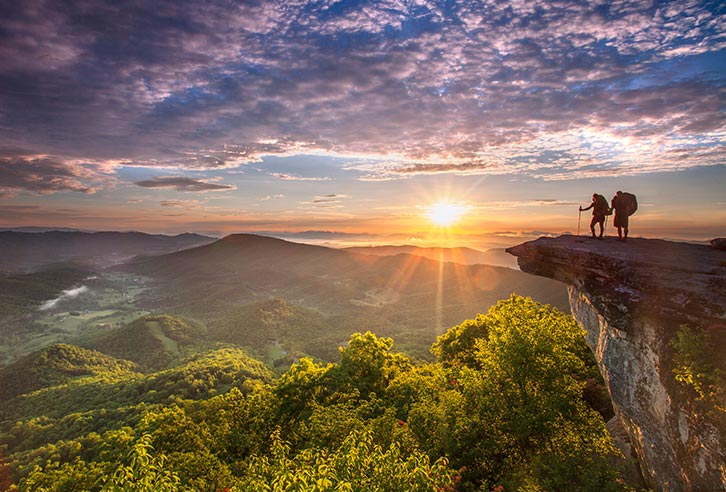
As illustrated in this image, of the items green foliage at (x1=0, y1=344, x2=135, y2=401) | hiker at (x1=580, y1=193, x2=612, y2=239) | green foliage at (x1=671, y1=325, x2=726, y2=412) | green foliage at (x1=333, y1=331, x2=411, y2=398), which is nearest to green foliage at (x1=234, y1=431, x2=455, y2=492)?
green foliage at (x1=671, y1=325, x2=726, y2=412)

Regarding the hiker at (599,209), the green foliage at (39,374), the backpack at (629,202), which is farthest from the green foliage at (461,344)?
the green foliage at (39,374)

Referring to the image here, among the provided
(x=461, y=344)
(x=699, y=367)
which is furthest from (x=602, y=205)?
(x=461, y=344)

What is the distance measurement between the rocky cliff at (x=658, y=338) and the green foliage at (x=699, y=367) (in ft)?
0.41

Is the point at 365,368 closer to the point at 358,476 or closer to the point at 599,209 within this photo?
the point at 358,476

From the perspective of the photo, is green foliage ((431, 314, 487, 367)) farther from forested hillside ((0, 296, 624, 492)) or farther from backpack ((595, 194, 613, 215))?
backpack ((595, 194, 613, 215))

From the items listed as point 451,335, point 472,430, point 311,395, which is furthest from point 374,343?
point 472,430

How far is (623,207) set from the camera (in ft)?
82.3

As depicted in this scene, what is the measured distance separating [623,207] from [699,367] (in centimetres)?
1331

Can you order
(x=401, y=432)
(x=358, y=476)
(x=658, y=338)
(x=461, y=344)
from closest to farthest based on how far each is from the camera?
(x=358, y=476), (x=658, y=338), (x=401, y=432), (x=461, y=344)

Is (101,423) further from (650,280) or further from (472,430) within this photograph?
(650,280)

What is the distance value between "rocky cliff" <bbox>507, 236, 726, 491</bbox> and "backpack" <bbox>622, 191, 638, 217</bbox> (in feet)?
8.64

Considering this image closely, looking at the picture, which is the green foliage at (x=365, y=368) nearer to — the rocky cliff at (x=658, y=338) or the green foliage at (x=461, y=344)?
the green foliage at (x=461, y=344)

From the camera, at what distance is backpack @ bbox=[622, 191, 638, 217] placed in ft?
82.1

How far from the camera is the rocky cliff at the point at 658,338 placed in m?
15.6
